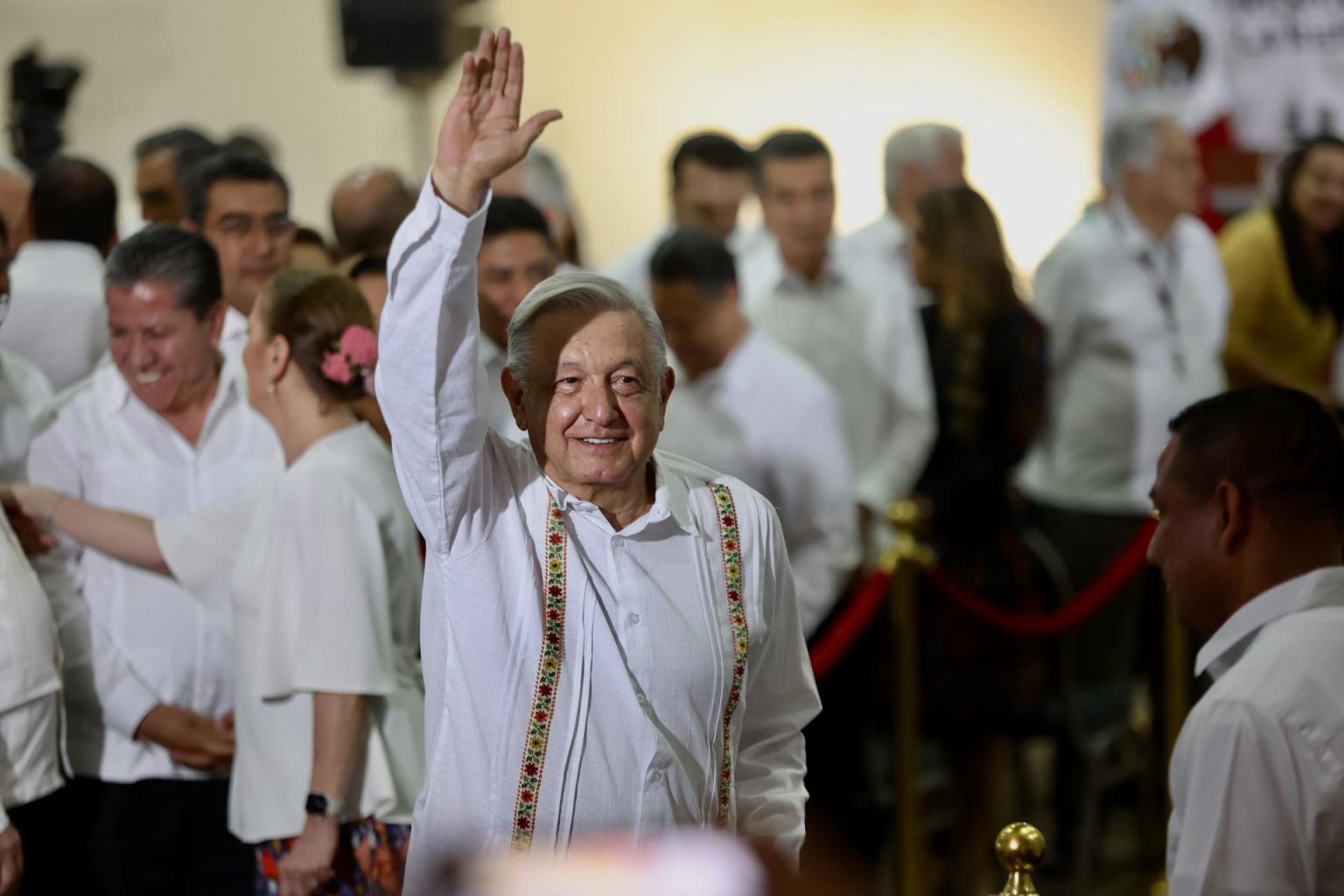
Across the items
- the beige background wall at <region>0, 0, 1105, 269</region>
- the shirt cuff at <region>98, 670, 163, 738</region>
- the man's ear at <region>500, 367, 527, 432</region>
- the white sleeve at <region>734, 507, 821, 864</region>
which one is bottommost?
the shirt cuff at <region>98, 670, 163, 738</region>

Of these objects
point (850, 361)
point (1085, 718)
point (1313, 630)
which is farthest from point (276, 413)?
point (1085, 718)

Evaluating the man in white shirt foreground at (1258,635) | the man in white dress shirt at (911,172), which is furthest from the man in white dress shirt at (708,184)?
the man in white shirt foreground at (1258,635)

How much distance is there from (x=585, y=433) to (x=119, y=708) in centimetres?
132

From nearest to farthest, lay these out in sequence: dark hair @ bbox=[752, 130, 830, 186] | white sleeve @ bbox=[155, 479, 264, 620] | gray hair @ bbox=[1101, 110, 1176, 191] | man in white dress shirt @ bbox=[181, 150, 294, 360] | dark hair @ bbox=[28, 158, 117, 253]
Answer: white sleeve @ bbox=[155, 479, 264, 620] < man in white dress shirt @ bbox=[181, 150, 294, 360] < dark hair @ bbox=[28, 158, 117, 253] < dark hair @ bbox=[752, 130, 830, 186] < gray hair @ bbox=[1101, 110, 1176, 191]

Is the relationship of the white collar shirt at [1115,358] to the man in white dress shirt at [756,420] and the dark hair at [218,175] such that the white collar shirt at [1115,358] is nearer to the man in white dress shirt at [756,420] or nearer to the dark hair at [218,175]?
the man in white dress shirt at [756,420]

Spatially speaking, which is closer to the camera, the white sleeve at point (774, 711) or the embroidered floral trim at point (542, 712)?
the embroidered floral trim at point (542, 712)

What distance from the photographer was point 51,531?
123 inches

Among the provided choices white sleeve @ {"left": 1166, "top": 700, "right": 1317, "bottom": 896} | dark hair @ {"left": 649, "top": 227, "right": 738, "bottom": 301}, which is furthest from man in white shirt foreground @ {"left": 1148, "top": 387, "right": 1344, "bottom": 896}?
dark hair @ {"left": 649, "top": 227, "right": 738, "bottom": 301}

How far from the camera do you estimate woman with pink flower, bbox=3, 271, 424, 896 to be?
9.70ft

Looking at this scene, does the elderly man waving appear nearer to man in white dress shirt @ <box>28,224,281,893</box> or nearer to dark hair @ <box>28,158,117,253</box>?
man in white dress shirt @ <box>28,224,281,893</box>

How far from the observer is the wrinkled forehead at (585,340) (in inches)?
91.7

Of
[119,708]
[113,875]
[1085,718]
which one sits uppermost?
[119,708]

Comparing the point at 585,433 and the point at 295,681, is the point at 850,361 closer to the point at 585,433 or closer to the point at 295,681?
the point at 295,681

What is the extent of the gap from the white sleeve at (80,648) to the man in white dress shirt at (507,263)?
3.44ft
